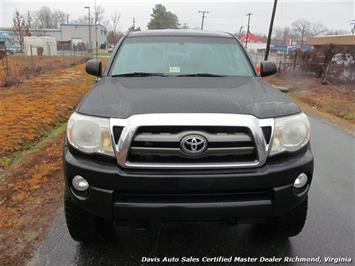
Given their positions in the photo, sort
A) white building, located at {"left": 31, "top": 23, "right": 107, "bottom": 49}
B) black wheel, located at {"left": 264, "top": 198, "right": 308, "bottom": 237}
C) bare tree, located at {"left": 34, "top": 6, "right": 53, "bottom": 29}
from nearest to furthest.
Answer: black wheel, located at {"left": 264, "top": 198, "right": 308, "bottom": 237}
white building, located at {"left": 31, "top": 23, "right": 107, "bottom": 49}
bare tree, located at {"left": 34, "top": 6, "right": 53, "bottom": 29}

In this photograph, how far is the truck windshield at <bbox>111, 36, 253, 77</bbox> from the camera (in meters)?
3.73

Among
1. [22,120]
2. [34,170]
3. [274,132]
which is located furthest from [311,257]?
[22,120]

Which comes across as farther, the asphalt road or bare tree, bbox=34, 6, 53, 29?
bare tree, bbox=34, 6, 53, 29

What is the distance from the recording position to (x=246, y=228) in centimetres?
333

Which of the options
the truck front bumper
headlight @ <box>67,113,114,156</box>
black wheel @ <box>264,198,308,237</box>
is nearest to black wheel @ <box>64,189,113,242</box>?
the truck front bumper

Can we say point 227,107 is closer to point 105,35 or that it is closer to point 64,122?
point 64,122

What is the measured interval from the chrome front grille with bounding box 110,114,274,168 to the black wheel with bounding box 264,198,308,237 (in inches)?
29.3

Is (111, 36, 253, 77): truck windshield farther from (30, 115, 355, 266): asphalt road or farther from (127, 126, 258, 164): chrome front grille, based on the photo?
A: (30, 115, 355, 266): asphalt road

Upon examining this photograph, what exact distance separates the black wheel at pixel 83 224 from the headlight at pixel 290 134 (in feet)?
4.61

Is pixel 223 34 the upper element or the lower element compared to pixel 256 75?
upper

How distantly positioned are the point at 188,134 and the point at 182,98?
1.41 ft

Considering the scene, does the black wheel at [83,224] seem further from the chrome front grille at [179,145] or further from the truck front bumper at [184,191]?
the chrome front grille at [179,145]

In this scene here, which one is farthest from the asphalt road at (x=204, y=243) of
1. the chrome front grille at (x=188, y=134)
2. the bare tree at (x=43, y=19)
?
the bare tree at (x=43, y=19)

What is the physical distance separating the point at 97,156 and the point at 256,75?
2070mm
